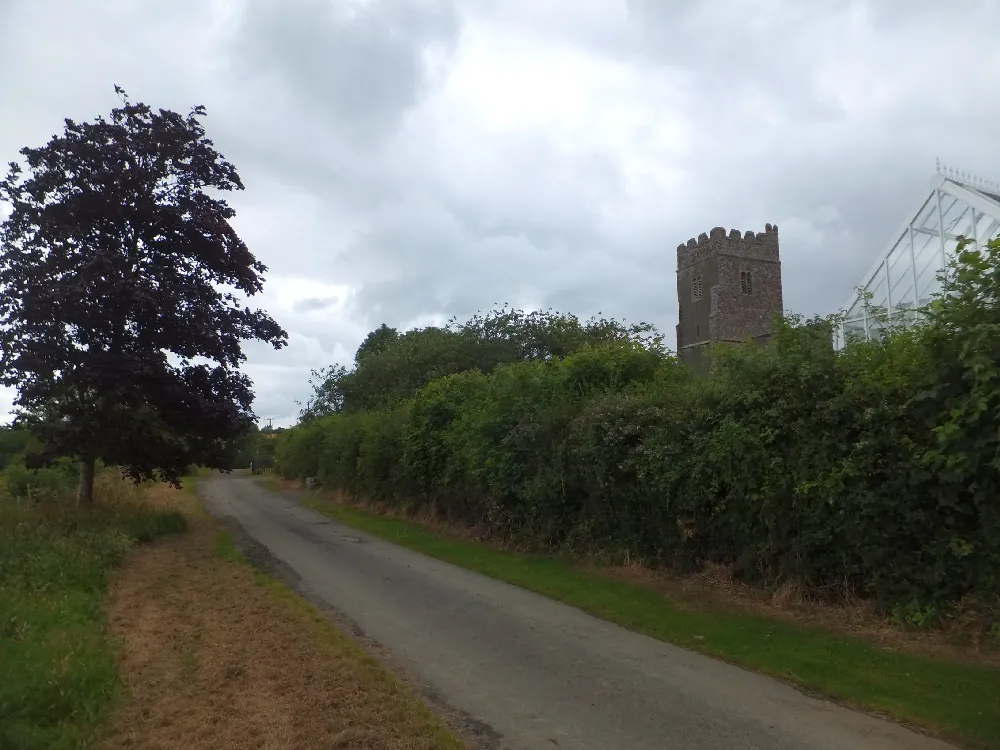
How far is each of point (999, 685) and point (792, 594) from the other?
8.84 feet

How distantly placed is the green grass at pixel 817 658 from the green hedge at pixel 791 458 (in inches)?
34.0

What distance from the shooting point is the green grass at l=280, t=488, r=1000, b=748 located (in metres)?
5.36

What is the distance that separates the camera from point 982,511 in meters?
6.71

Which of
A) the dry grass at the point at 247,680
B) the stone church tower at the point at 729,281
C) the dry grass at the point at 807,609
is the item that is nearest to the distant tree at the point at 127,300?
the dry grass at the point at 247,680

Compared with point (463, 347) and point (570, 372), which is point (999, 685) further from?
point (463, 347)

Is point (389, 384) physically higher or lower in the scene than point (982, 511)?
higher

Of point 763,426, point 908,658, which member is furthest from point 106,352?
point 908,658

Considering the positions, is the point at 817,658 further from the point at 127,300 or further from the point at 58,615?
the point at 127,300

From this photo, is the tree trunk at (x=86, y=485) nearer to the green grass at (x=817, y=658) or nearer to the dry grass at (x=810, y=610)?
the green grass at (x=817, y=658)

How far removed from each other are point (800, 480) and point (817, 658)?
213 cm

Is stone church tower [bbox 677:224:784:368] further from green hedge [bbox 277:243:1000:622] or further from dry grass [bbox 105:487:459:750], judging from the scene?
dry grass [bbox 105:487:459:750]

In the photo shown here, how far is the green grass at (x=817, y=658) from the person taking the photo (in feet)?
17.6

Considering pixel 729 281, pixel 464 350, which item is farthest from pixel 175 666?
pixel 729 281

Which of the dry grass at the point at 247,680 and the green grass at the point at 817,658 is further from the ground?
the green grass at the point at 817,658
